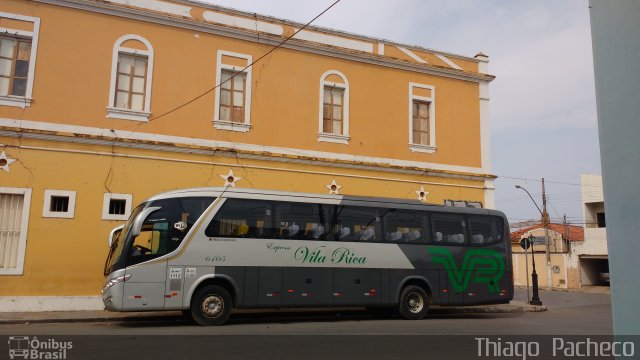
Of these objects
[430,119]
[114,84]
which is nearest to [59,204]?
[114,84]

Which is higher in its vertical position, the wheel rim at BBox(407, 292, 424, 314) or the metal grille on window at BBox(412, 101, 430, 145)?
the metal grille on window at BBox(412, 101, 430, 145)

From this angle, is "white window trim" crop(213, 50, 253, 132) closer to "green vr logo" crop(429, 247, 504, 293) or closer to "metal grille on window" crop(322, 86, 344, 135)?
"metal grille on window" crop(322, 86, 344, 135)

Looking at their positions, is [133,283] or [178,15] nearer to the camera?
[133,283]

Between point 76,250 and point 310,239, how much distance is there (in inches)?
257

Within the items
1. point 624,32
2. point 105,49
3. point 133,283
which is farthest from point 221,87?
point 624,32

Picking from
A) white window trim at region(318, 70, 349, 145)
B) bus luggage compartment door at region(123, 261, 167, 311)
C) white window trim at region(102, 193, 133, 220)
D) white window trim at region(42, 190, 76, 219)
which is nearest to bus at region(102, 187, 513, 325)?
bus luggage compartment door at region(123, 261, 167, 311)

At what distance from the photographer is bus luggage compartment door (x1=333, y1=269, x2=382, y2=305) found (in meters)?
13.7

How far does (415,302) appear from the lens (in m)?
14.9

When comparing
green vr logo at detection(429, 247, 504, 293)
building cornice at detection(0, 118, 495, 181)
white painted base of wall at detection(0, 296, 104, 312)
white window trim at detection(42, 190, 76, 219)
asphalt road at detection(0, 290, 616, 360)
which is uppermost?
building cornice at detection(0, 118, 495, 181)

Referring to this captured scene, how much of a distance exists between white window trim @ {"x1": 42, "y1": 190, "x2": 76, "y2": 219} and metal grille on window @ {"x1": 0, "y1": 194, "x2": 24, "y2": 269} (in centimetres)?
61

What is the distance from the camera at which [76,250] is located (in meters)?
14.3

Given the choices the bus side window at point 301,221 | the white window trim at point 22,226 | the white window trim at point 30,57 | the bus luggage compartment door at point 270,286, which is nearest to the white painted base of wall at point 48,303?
the white window trim at point 22,226
